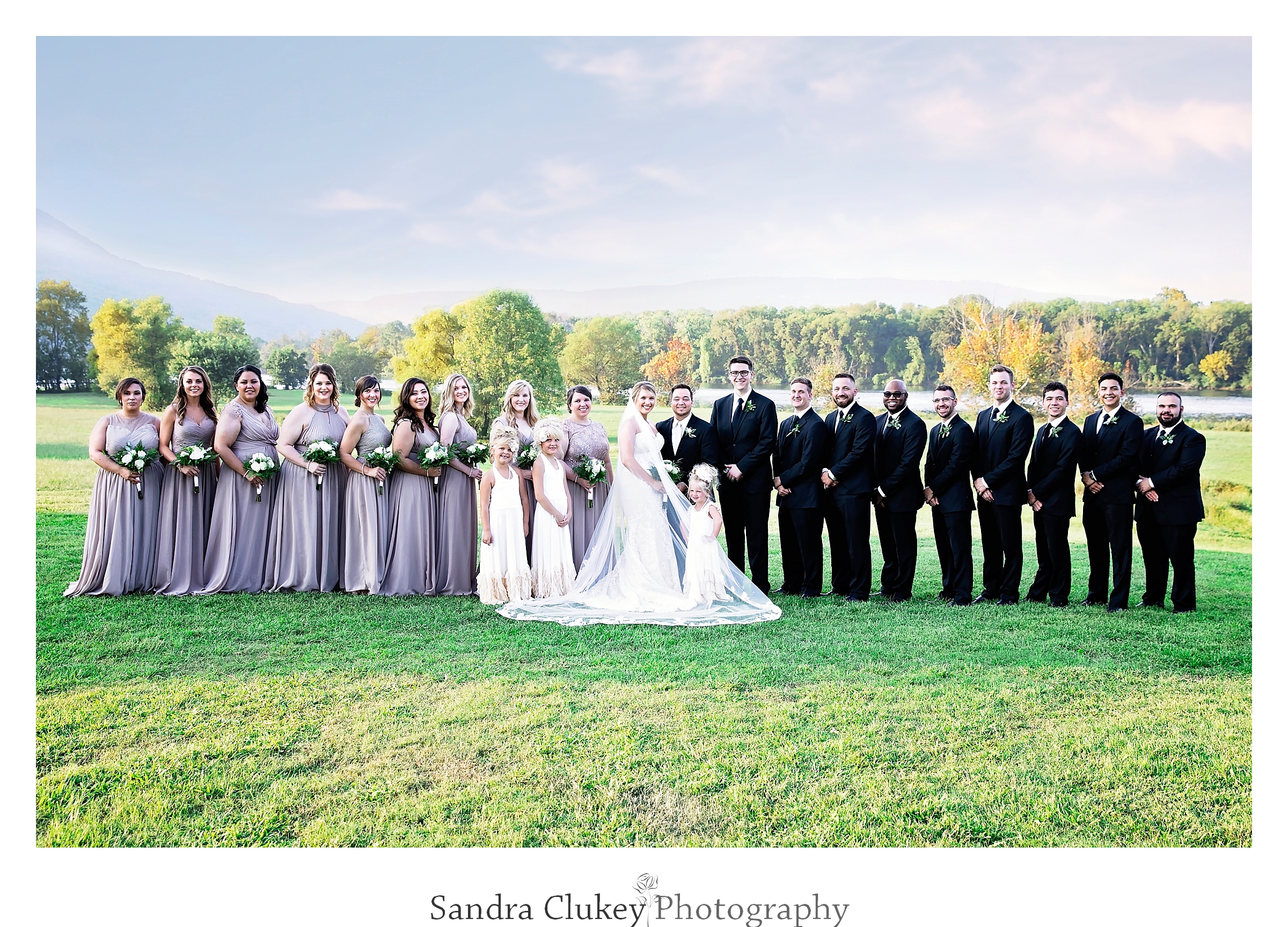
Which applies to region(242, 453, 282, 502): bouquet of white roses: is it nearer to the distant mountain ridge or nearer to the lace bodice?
the lace bodice

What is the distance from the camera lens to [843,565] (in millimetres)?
8195

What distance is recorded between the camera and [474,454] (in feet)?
26.1

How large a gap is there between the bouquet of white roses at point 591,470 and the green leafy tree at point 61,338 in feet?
60.1

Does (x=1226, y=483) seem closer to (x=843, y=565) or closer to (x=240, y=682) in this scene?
(x=843, y=565)

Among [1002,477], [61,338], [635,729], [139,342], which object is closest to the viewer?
[635,729]

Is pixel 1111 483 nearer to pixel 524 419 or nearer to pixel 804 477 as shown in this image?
pixel 804 477

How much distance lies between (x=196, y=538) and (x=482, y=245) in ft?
60.1

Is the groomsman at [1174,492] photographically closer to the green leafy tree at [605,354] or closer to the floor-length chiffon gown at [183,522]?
the floor-length chiffon gown at [183,522]

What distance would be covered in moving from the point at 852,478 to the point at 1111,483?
2.23 metres

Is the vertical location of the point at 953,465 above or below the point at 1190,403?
below

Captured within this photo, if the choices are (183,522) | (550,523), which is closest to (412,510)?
(550,523)

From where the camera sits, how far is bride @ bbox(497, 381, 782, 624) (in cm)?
729
